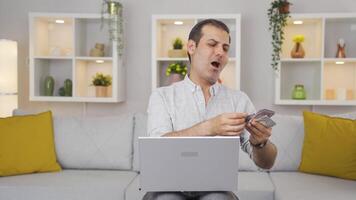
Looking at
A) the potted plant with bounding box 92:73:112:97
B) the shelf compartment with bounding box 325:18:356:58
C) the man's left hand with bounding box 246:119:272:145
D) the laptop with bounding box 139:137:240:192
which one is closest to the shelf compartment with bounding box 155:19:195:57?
the potted plant with bounding box 92:73:112:97

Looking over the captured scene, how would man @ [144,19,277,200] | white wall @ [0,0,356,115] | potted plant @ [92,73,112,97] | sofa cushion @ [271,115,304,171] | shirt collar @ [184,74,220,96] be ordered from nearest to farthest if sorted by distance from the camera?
man @ [144,19,277,200] < shirt collar @ [184,74,220,96] < sofa cushion @ [271,115,304,171] < potted plant @ [92,73,112,97] < white wall @ [0,0,356,115]

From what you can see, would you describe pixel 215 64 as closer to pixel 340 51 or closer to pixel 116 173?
pixel 116 173

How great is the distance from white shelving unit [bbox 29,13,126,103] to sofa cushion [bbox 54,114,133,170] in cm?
58

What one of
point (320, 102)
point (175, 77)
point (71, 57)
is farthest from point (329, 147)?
point (71, 57)

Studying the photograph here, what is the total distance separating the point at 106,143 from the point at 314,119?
4.50ft

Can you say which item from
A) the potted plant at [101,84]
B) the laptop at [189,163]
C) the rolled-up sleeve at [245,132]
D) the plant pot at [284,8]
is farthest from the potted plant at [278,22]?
the laptop at [189,163]

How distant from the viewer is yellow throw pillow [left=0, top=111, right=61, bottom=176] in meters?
2.64

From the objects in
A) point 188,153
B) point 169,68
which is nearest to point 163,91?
point 188,153

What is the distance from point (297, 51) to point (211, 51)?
1812 mm

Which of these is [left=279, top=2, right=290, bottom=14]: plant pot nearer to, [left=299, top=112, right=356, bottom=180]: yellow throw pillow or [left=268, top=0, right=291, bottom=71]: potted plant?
[left=268, top=0, right=291, bottom=71]: potted plant

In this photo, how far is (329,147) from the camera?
255 cm

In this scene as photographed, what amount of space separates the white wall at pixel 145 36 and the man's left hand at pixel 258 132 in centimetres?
196

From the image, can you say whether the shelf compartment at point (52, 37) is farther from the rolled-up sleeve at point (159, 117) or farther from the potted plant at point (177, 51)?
the rolled-up sleeve at point (159, 117)

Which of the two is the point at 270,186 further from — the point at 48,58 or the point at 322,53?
the point at 48,58
